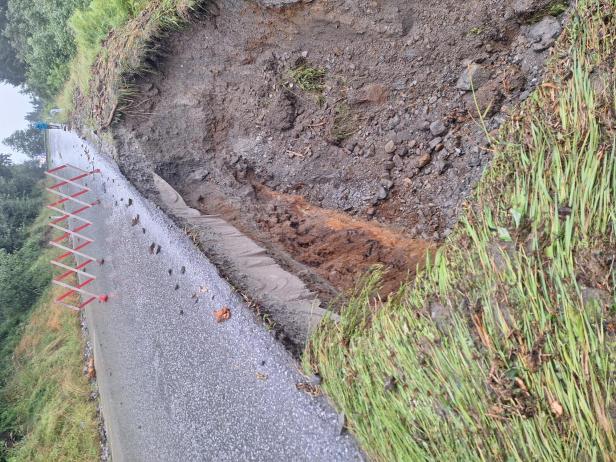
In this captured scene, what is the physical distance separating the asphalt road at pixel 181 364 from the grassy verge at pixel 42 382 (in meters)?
0.58

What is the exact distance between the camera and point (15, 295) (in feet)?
22.9

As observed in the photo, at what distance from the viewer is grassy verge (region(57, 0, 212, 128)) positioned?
3.85 metres

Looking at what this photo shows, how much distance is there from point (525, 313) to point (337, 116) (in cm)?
277

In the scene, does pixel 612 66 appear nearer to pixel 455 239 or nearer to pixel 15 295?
pixel 455 239

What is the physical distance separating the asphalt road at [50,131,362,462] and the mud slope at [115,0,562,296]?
2.13ft

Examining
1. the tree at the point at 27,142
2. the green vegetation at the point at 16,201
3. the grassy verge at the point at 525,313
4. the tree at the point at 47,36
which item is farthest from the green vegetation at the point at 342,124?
the tree at the point at 27,142

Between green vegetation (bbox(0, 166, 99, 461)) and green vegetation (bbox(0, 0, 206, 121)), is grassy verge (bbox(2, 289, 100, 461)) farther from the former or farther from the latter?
green vegetation (bbox(0, 0, 206, 121))

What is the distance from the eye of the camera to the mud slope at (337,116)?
3.13 m

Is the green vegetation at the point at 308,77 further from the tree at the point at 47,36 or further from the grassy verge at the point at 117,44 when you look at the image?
the tree at the point at 47,36

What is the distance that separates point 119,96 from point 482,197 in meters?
3.82

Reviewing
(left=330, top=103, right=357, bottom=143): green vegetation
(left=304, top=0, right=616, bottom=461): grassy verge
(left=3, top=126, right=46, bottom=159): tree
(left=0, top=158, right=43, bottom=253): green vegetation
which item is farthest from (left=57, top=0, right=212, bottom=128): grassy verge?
(left=3, top=126, right=46, bottom=159): tree

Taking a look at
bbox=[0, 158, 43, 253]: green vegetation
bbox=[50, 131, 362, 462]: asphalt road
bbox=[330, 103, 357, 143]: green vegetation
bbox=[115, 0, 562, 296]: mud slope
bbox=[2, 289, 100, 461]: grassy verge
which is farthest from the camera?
bbox=[0, 158, 43, 253]: green vegetation

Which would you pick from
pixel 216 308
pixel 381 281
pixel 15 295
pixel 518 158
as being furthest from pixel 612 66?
pixel 15 295

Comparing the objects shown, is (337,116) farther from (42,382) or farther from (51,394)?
(42,382)
